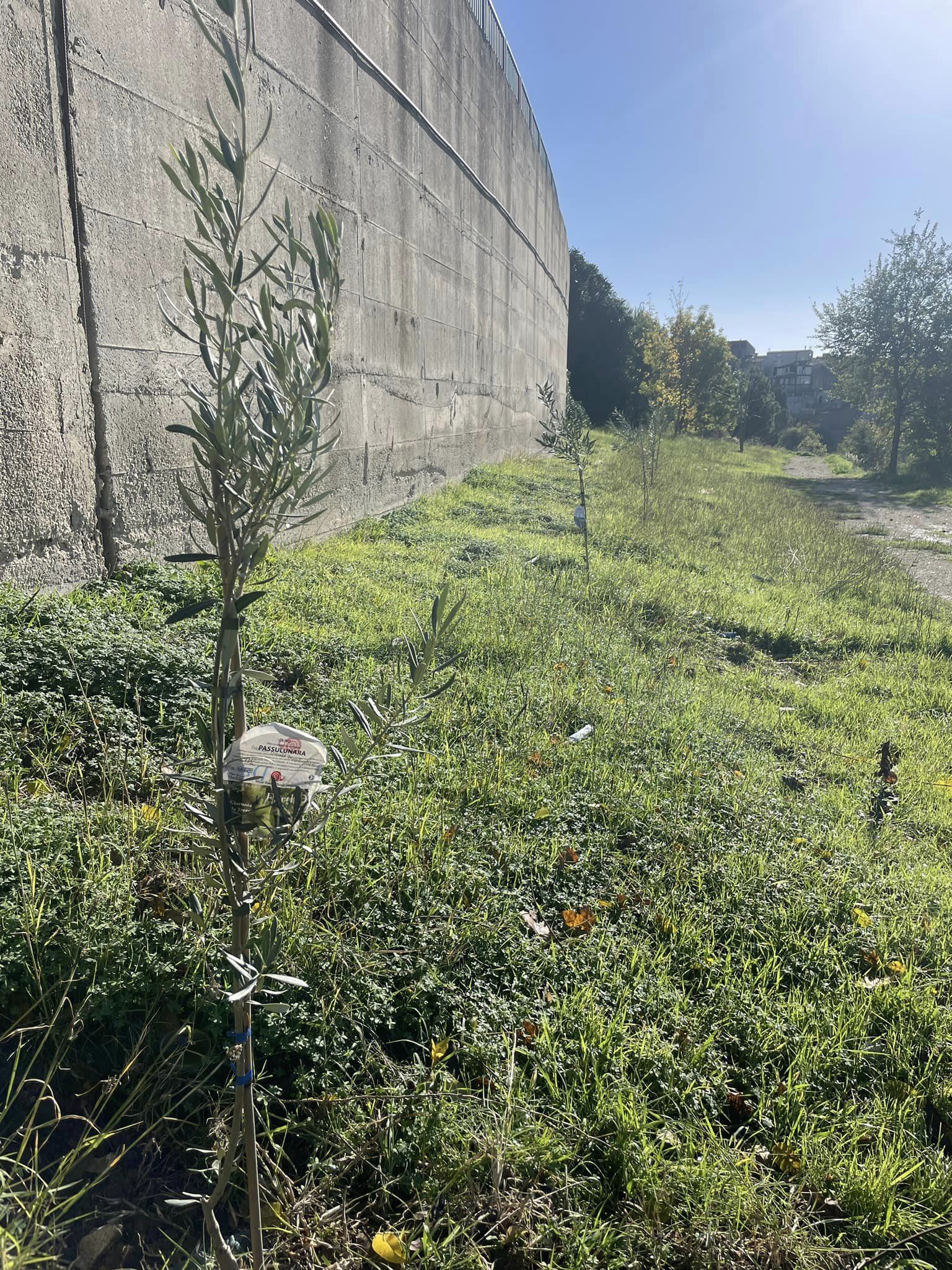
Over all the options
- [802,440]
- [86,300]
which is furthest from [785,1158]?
[802,440]

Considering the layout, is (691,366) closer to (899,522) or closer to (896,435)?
(896,435)

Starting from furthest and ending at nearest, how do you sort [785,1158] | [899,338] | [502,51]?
[899,338], [502,51], [785,1158]

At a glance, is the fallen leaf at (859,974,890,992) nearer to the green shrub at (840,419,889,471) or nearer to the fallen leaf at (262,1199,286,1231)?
the fallen leaf at (262,1199,286,1231)

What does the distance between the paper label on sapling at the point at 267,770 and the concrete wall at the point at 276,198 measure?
155 cm

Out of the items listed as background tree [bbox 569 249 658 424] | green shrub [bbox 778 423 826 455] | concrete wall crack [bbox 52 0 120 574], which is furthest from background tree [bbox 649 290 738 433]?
concrete wall crack [bbox 52 0 120 574]

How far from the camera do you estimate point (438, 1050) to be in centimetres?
181

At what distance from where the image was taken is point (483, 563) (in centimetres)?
618

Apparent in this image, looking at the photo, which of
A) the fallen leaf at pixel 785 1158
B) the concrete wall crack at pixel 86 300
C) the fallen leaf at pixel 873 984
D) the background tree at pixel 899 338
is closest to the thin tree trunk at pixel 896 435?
the background tree at pixel 899 338

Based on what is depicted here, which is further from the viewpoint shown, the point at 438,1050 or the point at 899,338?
the point at 899,338

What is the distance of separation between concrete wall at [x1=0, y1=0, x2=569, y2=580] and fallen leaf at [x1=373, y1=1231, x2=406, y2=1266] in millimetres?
2286

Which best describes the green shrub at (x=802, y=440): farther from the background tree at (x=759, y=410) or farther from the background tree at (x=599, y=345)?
the background tree at (x=599, y=345)

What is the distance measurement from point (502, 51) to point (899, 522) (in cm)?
1114

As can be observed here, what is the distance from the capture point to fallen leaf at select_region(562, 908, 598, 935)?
2320mm

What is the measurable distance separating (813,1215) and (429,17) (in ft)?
33.8
